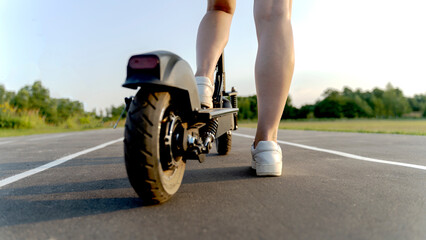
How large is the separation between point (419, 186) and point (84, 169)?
2.30m

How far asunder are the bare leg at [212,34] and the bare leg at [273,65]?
1.54ft

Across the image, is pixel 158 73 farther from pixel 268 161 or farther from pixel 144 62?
pixel 268 161

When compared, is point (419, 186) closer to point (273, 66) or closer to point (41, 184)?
point (273, 66)

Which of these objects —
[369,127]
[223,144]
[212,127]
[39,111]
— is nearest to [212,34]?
[212,127]

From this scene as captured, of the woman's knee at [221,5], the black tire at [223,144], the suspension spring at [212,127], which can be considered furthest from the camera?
the black tire at [223,144]

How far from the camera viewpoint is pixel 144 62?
1.24 metres

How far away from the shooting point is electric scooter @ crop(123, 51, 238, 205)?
122 cm

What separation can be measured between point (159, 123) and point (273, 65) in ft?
3.66

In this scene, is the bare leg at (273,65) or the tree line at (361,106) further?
the tree line at (361,106)

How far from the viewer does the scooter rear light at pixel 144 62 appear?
1230 millimetres

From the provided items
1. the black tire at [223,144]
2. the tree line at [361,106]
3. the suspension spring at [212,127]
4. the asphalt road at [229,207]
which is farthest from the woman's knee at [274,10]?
the tree line at [361,106]

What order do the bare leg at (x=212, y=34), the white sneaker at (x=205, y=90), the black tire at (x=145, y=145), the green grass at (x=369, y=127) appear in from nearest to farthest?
the black tire at (x=145, y=145) → the white sneaker at (x=205, y=90) → the bare leg at (x=212, y=34) → the green grass at (x=369, y=127)

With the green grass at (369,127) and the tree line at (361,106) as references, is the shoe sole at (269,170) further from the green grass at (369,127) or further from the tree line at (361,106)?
the tree line at (361,106)

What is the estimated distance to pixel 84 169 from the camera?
2482 millimetres
